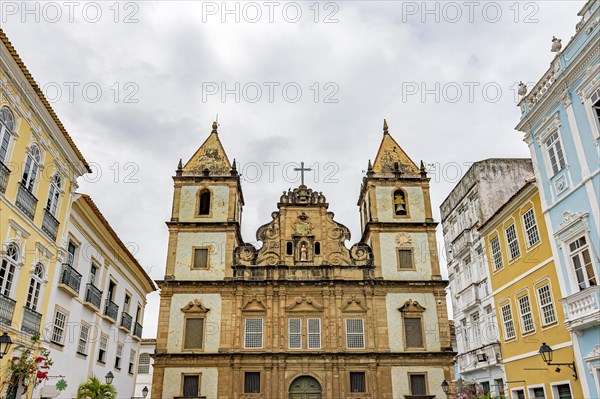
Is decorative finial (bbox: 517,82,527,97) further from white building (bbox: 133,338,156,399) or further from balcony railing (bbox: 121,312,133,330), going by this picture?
white building (bbox: 133,338,156,399)

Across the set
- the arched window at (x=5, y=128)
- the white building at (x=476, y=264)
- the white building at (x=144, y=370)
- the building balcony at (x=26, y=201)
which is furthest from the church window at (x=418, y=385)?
the white building at (x=144, y=370)

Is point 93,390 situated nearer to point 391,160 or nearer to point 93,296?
point 93,296

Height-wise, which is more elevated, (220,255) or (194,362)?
(220,255)

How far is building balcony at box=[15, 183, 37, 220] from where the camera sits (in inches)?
Answer: 556

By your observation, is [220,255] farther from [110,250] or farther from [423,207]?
[423,207]

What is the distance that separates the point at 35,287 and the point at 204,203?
54.0ft

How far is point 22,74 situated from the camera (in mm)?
13758

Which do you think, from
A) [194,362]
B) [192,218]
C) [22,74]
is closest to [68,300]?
[22,74]

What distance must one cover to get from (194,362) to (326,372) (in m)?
7.00

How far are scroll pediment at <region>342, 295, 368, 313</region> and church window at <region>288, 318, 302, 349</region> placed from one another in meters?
2.67

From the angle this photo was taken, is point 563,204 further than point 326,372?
No

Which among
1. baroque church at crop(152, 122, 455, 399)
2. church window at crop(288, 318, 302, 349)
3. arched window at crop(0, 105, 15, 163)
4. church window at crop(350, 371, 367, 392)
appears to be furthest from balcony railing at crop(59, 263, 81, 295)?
church window at crop(350, 371, 367, 392)

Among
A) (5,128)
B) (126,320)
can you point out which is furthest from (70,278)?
(126,320)

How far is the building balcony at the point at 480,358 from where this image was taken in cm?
2161
